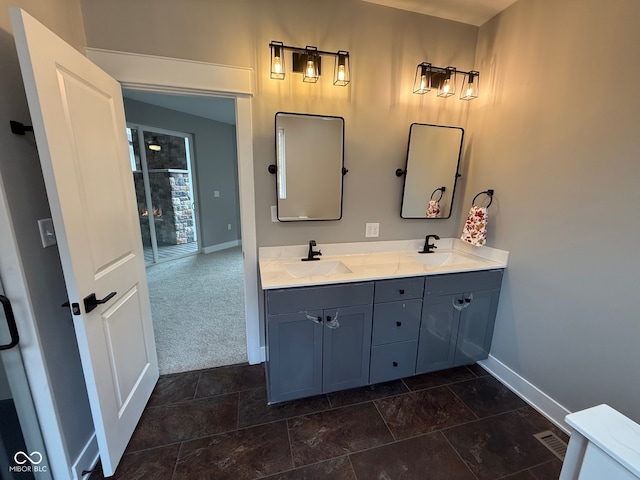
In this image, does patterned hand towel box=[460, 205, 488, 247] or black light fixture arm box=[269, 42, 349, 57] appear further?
patterned hand towel box=[460, 205, 488, 247]

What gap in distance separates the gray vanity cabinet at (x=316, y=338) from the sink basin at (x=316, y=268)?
0.97 ft

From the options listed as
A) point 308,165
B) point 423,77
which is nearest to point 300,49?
point 308,165

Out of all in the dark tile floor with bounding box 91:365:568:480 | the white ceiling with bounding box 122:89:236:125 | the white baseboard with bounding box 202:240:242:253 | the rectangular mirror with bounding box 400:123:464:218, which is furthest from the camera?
the white baseboard with bounding box 202:240:242:253

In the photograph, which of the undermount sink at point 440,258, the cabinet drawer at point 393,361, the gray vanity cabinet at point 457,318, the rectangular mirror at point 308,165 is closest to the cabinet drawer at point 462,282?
the gray vanity cabinet at point 457,318

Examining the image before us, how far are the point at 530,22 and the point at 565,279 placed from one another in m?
1.66

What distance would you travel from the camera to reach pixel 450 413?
67.9 inches

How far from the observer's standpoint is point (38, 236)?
1.12 meters

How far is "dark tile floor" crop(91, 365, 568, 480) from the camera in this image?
4.50ft

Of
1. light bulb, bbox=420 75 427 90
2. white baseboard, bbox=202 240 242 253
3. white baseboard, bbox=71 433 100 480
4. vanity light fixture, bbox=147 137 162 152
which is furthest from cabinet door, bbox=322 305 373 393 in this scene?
vanity light fixture, bbox=147 137 162 152

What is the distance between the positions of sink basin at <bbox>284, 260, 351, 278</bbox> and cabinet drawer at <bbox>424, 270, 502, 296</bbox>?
0.58 meters

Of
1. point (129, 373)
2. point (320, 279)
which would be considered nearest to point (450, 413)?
point (320, 279)

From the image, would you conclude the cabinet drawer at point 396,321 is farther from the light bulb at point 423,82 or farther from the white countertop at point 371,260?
the light bulb at point 423,82

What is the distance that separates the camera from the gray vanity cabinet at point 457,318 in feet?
6.06

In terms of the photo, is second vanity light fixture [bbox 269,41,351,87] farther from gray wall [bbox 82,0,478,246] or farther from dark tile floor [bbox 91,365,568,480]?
dark tile floor [bbox 91,365,568,480]
